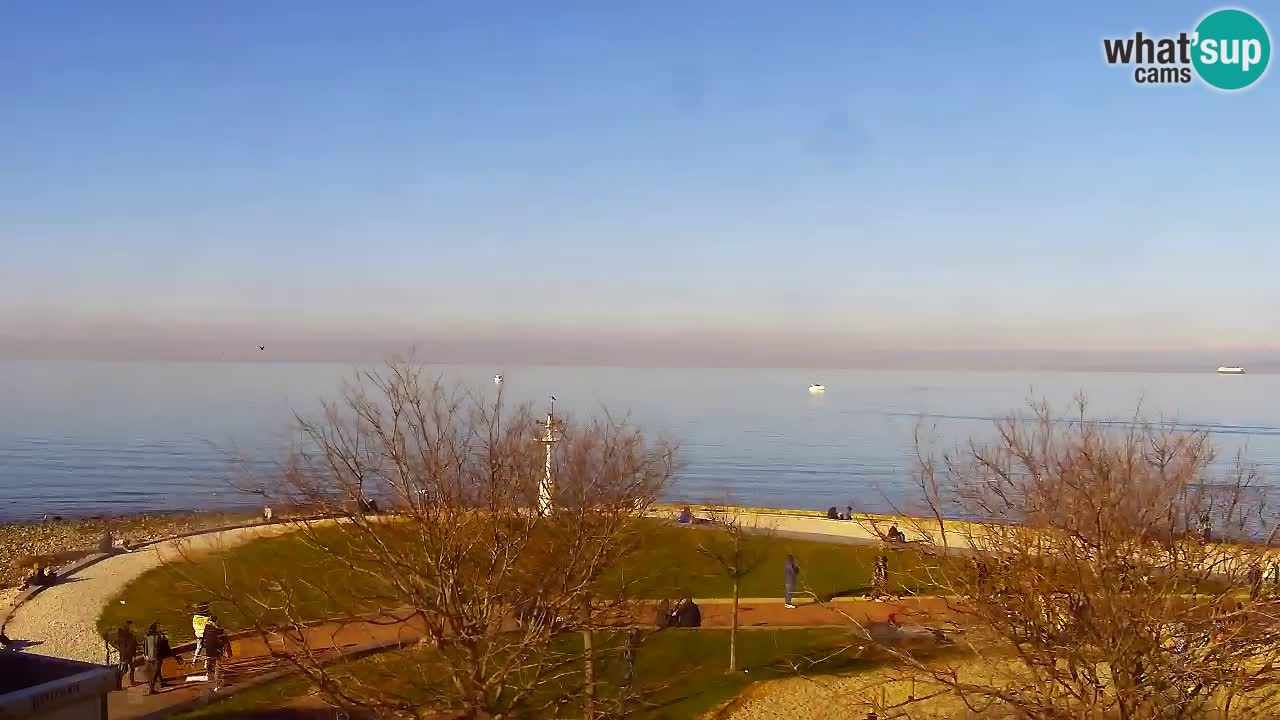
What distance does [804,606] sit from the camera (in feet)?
73.9

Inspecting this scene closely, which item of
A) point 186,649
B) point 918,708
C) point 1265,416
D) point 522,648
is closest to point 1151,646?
point 522,648

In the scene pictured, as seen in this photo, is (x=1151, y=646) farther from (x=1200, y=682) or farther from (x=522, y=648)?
(x=522, y=648)

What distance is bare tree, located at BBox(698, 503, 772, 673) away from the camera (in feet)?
66.1

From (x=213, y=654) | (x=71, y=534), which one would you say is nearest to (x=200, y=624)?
(x=213, y=654)

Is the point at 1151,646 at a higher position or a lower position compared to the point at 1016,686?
higher

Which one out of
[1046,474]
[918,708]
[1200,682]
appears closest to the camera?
[1200,682]

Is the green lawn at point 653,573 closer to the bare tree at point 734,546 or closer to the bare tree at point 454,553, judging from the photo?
the bare tree at point 734,546

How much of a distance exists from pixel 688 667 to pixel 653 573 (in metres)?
3.12

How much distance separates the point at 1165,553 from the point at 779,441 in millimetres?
87331

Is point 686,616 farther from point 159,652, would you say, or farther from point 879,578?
point 159,652

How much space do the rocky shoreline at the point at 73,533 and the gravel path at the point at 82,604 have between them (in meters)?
2.56

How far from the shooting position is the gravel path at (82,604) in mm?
19688

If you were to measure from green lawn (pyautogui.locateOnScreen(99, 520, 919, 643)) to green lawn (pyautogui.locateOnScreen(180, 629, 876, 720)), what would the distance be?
1.73 metres

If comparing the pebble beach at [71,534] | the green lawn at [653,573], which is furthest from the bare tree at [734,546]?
the pebble beach at [71,534]
